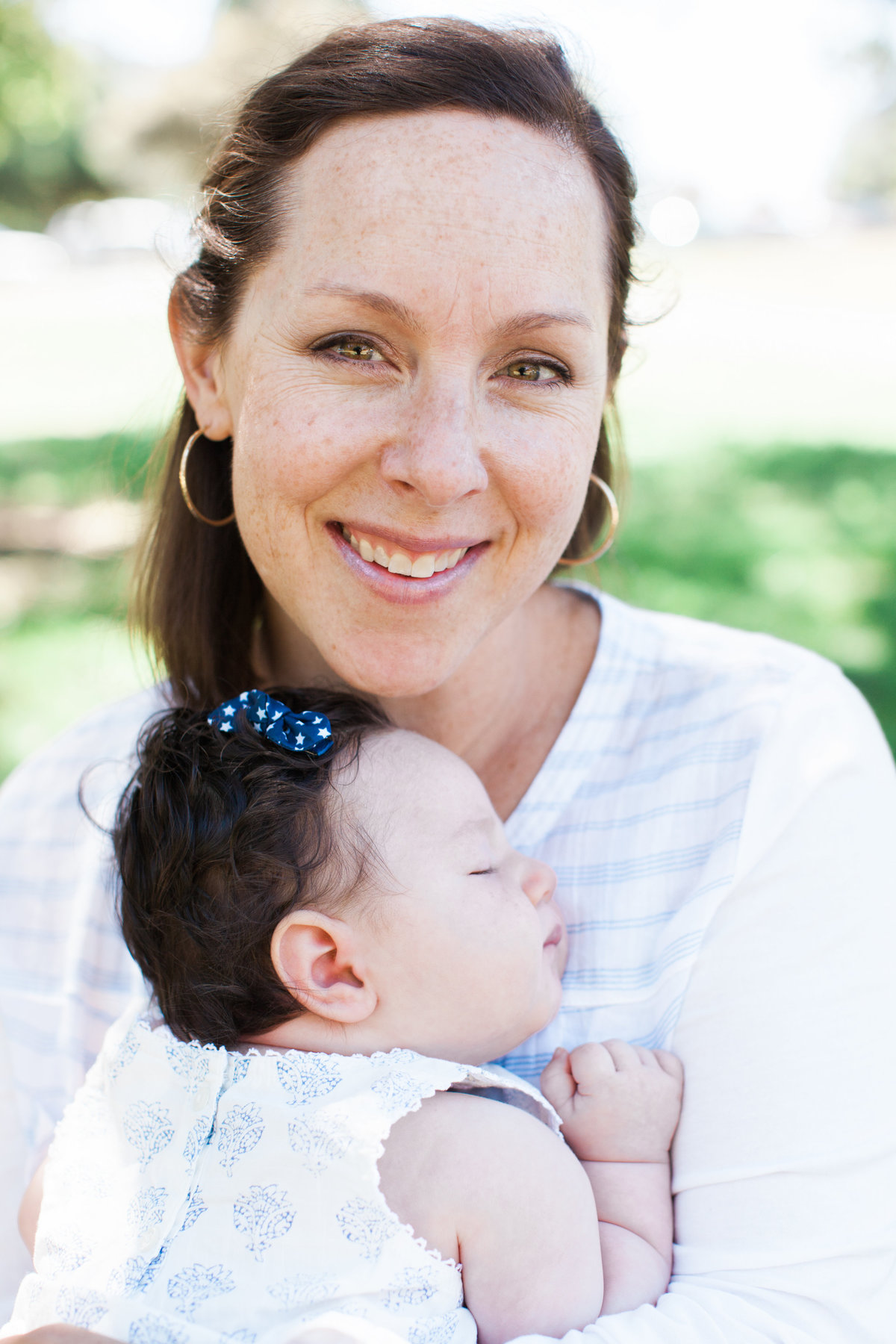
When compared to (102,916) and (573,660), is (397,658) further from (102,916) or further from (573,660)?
(102,916)

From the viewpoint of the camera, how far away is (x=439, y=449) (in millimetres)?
1807

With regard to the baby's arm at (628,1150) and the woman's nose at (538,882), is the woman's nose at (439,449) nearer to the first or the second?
the woman's nose at (538,882)

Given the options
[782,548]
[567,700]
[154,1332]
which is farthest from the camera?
[782,548]

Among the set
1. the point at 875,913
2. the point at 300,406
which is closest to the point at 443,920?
the point at 875,913

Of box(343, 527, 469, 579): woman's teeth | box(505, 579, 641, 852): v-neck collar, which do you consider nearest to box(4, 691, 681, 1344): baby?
box(505, 579, 641, 852): v-neck collar

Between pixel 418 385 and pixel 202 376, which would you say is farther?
pixel 202 376

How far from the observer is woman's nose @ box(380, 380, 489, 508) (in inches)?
71.1

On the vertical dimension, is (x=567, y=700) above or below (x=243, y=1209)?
above

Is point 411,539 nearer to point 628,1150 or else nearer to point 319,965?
point 319,965

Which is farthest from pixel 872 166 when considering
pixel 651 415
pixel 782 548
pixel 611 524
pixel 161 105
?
pixel 611 524

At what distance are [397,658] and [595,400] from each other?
0.55 meters

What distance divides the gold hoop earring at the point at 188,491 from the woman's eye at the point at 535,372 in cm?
70

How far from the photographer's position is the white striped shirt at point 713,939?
1.61 meters

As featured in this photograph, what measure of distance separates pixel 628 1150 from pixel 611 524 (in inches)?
51.4
